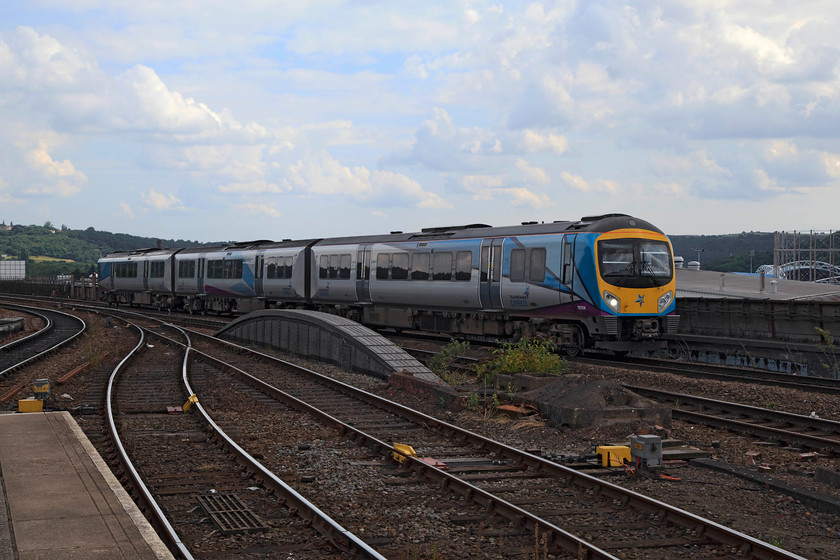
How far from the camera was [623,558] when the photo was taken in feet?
20.6

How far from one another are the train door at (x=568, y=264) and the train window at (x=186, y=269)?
25.8m

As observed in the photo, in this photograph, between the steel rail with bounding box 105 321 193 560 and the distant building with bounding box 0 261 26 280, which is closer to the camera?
the steel rail with bounding box 105 321 193 560

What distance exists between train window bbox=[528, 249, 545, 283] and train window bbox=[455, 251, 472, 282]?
2.33 metres

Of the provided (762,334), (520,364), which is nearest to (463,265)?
(520,364)

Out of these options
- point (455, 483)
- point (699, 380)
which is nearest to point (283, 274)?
point (699, 380)

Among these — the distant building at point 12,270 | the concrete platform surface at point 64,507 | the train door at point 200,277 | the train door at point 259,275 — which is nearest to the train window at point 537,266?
the concrete platform surface at point 64,507

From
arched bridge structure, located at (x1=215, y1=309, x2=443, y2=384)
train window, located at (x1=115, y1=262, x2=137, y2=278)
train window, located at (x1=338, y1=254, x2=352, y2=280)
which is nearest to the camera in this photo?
arched bridge structure, located at (x1=215, y1=309, x2=443, y2=384)

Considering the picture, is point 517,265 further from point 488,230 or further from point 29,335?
point 29,335

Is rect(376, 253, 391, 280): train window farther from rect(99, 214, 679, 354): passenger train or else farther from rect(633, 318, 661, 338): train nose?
rect(633, 318, 661, 338): train nose

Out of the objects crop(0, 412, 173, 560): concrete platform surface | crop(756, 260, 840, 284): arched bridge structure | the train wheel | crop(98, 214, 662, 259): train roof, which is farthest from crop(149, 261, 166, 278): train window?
crop(756, 260, 840, 284): arched bridge structure

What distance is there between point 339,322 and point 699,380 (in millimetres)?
8387

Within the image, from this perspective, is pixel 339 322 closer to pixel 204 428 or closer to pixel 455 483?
pixel 204 428

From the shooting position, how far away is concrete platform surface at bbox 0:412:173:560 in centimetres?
578

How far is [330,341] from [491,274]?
4.73m
